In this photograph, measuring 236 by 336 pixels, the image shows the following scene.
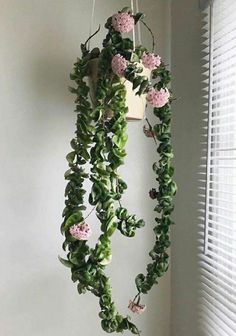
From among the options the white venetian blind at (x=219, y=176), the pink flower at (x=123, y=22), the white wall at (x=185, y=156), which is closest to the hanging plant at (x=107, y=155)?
the pink flower at (x=123, y=22)

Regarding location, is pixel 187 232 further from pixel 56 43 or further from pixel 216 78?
pixel 56 43

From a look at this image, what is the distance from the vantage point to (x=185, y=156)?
1.51 metres

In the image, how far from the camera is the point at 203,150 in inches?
53.9

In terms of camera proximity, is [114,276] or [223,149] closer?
[223,149]

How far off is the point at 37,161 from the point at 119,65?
606mm

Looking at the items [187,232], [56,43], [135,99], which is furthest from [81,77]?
[187,232]

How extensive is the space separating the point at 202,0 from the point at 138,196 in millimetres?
774

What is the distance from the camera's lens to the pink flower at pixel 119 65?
1075mm

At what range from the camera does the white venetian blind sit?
1149 millimetres

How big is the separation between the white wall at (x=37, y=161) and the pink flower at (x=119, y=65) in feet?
1.64

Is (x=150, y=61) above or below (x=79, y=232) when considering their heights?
above

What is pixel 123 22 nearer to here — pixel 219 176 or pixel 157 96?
pixel 157 96

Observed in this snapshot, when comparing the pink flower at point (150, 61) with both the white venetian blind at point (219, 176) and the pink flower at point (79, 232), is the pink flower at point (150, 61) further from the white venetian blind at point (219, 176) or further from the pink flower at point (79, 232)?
the pink flower at point (79, 232)

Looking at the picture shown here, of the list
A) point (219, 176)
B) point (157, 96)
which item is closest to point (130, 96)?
point (157, 96)
